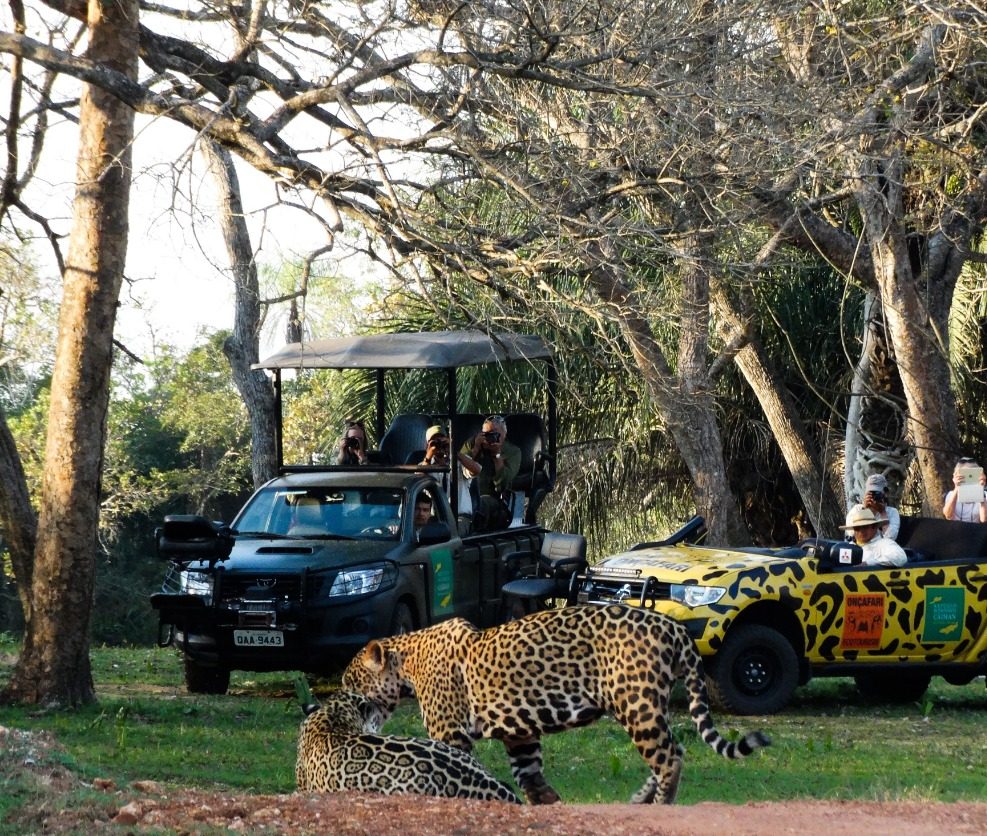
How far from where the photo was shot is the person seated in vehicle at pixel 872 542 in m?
12.3

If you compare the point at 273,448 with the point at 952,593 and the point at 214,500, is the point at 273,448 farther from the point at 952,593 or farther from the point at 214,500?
the point at 214,500

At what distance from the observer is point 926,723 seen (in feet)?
39.2

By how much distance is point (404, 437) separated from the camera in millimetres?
15828

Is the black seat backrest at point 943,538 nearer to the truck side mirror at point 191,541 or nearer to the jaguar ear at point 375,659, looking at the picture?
the truck side mirror at point 191,541

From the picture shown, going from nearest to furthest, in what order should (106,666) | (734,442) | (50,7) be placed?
(50,7)
(106,666)
(734,442)

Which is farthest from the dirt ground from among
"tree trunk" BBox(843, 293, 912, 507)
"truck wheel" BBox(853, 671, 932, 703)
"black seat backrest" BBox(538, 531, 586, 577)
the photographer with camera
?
"tree trunk" BBox(843, 293, 912, 507)

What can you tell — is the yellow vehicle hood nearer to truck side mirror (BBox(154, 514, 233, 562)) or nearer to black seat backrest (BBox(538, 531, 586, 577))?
black seat backrest (BBox(538, 531, 586, 577))

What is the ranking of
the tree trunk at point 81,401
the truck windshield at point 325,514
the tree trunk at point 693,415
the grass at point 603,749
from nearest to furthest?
1. the grass at point 603,749
2. the tree trunk at point 81,401
3. the truck windshield at point 325,514
4. the tree trunk at point 693,415

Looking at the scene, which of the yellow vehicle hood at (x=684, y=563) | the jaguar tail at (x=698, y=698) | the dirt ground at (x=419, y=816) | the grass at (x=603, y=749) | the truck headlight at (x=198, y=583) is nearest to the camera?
the dirt ground at (x=419, y=816)

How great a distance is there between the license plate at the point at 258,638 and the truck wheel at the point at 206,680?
0.78m

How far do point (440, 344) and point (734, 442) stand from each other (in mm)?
10990

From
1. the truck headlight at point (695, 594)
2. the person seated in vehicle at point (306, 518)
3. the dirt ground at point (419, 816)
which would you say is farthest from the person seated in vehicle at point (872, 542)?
the dirt ground at point (419, 816)

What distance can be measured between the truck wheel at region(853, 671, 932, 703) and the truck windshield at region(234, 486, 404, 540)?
4.27 metres

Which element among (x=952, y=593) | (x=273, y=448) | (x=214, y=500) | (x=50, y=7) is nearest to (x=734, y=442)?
(x=273, y=448)
